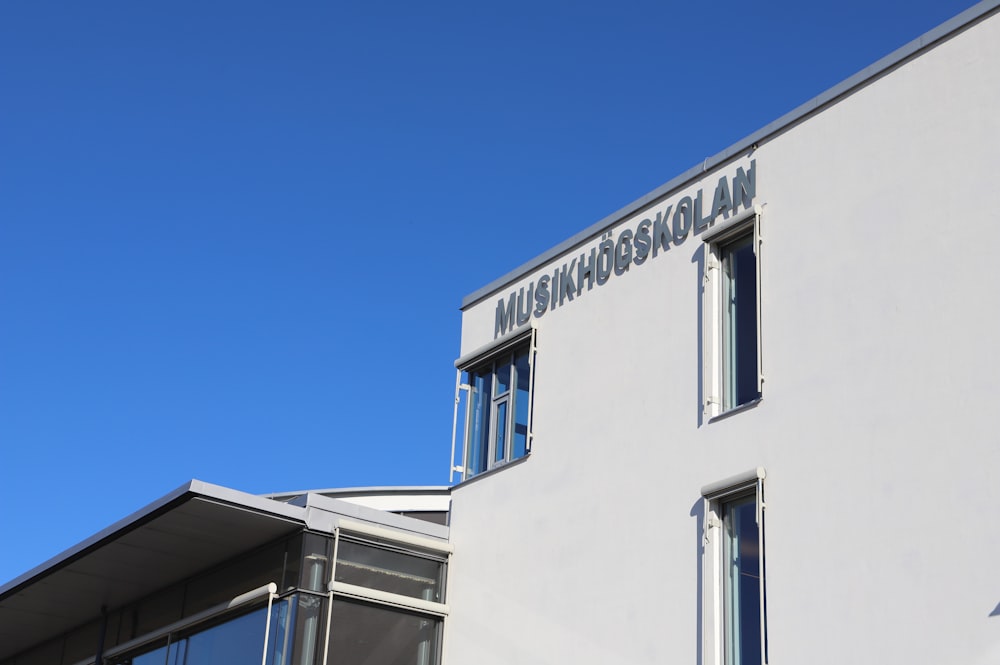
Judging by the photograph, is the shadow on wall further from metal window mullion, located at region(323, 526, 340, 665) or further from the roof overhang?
the roof overhang

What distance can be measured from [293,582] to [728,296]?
588cm

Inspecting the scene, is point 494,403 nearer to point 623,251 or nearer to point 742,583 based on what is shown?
point 623,251

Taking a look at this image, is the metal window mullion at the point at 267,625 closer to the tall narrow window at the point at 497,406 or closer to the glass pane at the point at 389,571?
the glass pane at the point at 389,571

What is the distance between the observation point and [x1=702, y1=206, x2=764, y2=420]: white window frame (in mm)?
13195

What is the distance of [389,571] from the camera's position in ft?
50.9

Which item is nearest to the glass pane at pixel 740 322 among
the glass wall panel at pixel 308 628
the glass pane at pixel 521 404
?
the glass pane at pixel 521 404

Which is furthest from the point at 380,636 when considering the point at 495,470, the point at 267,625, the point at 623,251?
the point at 623,251

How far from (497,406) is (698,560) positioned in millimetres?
4840

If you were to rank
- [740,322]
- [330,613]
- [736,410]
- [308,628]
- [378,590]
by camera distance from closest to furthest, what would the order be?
[736,410]
[740,322]
[308,628]
[330,613]
[378,590]

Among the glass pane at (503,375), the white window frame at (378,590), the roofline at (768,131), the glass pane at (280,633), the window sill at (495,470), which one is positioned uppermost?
the roofline at (768,131)

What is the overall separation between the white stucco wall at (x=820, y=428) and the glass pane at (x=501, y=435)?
0.83 m

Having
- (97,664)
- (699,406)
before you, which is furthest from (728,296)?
(97,664)

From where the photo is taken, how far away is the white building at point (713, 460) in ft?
35.7

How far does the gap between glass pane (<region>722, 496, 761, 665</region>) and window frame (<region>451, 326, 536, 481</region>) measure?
3818 millimetres
